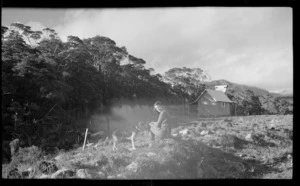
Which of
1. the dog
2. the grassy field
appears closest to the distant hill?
the grassy field

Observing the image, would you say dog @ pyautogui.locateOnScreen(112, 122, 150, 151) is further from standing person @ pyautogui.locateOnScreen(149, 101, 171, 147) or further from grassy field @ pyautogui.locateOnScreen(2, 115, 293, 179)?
standing person @ pyautogui.locateOnScreen(149, 101, 171, 147)

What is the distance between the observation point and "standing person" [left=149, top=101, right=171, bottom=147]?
5.30m

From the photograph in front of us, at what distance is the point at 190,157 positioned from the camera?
4.94m

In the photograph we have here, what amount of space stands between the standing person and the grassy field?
0.14m

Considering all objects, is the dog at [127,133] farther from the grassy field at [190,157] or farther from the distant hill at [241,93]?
the distant hill at [241,93]

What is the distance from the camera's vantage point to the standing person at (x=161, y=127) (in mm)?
5297

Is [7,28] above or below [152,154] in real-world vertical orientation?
above

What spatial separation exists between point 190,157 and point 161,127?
89 cm

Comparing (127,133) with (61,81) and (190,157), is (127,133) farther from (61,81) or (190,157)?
(61,81)

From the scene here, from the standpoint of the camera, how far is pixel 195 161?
16.3ft

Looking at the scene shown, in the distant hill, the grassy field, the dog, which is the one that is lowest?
the grassy field
